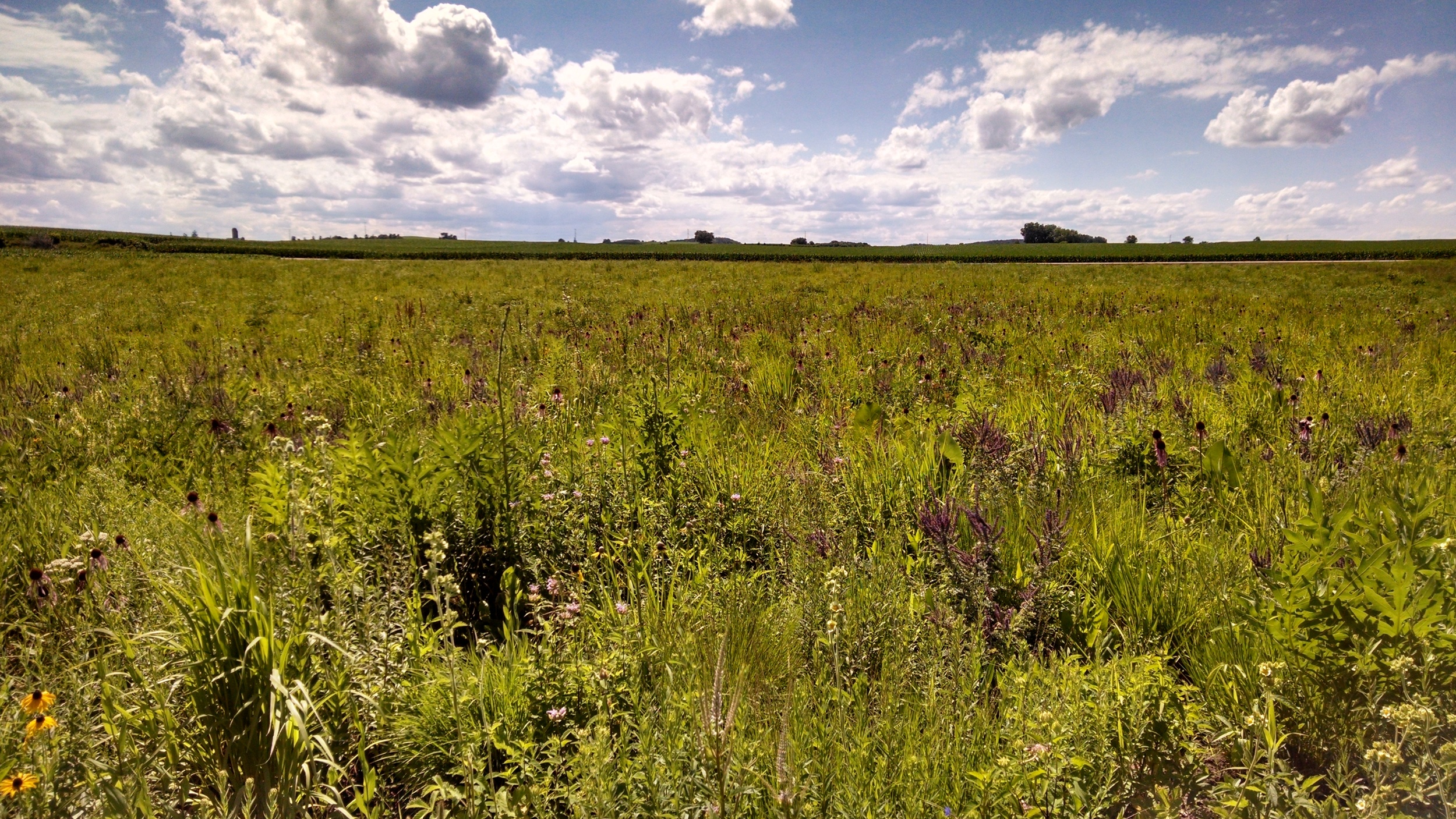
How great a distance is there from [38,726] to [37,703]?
0.59 feet

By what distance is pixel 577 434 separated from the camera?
3.78 meters

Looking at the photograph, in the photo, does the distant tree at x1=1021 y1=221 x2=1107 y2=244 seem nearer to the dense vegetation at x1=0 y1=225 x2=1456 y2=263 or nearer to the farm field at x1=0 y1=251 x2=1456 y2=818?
the dense vegetation at x1=0 y1=225 x2=1456 y2=263

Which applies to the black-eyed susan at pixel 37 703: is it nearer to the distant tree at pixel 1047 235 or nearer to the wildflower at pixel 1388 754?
the wildflower at pixel 1388 754

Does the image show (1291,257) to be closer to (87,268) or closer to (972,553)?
(972,553)

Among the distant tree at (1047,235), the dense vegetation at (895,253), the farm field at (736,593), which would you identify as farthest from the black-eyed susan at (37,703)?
the distant tree at (1047,235)

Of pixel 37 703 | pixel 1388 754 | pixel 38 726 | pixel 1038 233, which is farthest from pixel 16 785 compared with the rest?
pixel 1038 233

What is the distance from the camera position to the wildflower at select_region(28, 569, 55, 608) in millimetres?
2189

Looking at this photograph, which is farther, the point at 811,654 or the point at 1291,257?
the point at 1291,257

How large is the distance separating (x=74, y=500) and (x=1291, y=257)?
247 ft

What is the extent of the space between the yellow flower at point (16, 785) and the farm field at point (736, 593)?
0.06 feet

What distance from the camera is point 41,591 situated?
2.37m

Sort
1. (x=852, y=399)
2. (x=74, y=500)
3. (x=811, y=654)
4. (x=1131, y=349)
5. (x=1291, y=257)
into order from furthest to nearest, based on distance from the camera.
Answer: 1. (x=1291, y=257)
2. (x=1131, y=349)
3. (x=852, y=399)
4. (x=74, y=500)
5. (x=811, y=654)

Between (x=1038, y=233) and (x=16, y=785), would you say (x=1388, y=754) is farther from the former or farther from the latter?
(x=1038, y=233)

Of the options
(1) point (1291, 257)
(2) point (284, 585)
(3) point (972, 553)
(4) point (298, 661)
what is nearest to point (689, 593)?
(3) point (972, 553)
